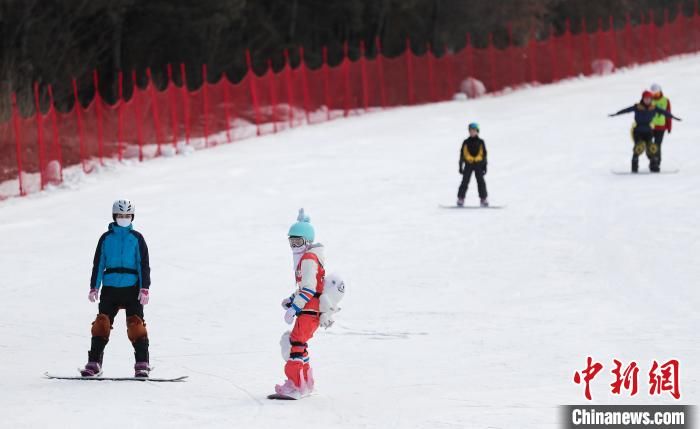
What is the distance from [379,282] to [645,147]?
1070 centimetres

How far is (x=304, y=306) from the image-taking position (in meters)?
10.1

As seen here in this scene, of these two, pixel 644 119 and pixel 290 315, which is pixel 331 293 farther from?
pixel 644 119

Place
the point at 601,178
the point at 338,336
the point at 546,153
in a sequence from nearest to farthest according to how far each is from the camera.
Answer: the point at 338,336 → the point at 601,178 → the point at 546,153

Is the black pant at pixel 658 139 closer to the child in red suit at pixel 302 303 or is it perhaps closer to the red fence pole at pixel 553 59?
the child in red suit at pixel 302 303

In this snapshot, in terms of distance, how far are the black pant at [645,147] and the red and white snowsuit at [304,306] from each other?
16346mm

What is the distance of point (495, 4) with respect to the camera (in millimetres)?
49219

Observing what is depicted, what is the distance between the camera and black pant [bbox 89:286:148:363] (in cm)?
1090


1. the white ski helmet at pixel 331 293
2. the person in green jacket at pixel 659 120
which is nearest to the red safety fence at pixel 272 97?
the person in green jacket at pixel 659 120

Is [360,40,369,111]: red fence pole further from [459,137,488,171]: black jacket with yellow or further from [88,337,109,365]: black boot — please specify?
[88,337,109,365]: black boot

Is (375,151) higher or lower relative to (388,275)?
higher

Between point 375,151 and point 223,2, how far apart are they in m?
10.5

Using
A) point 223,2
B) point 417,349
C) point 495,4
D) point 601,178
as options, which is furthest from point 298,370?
point 495,4

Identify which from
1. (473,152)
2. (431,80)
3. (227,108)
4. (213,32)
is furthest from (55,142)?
(431,80)

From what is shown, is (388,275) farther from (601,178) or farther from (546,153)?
(546,153)
